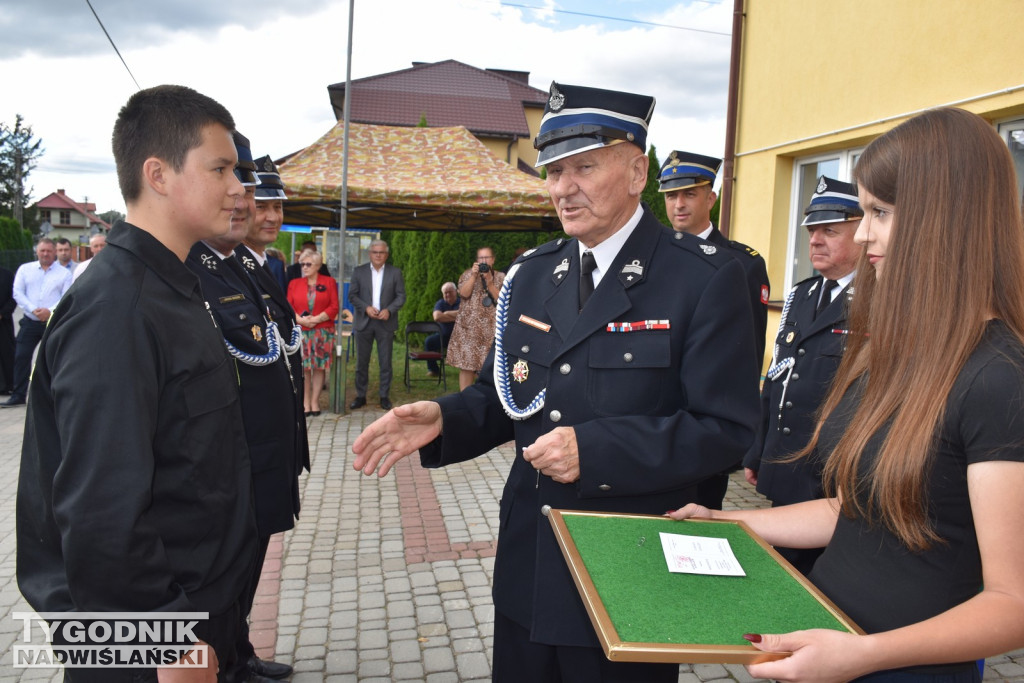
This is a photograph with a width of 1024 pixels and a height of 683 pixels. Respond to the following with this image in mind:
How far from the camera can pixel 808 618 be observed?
1.27 m

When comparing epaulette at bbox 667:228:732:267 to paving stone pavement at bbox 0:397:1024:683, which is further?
paving stone pavement at bbox 0:397:1024:683

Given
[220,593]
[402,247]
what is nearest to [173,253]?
[220,593]

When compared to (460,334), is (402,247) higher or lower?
higher

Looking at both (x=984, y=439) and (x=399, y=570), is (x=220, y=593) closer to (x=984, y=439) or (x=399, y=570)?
(x=984, y=439)

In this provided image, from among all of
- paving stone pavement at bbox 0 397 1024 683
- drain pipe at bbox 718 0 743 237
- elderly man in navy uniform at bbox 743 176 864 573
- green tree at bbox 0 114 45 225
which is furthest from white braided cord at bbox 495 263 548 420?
green tree at bbox 0 114 45 225

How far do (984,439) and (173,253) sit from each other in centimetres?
192

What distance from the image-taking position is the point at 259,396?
9.89ft

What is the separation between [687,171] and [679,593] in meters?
3.91

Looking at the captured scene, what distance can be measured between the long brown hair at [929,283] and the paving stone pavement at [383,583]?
7.58 feet

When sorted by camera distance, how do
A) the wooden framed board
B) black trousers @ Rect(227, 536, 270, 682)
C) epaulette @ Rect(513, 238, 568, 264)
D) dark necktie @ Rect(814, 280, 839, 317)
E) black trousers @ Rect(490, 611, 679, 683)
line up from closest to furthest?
the wooden framed board < black trousers @ Rect(490, 611, 679, 683) < epaulette @ Rect(513, 238, 568, 264) < black trousers @ Rect(227, 536, 270, 682) < dark necktie @ Rect(814, 280, 839, 317)

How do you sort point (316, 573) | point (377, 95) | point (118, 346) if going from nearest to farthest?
1. point (118, 346)
2. point (316, 573)
3. point (377, 95)

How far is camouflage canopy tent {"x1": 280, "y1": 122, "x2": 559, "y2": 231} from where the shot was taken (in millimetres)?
9250

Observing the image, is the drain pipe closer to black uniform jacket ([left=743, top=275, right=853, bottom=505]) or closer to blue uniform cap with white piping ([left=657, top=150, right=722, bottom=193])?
blue uniform cap with white piping ([left=657, top=150, right=722, bottom=193])

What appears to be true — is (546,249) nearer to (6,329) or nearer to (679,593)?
(679,593)
